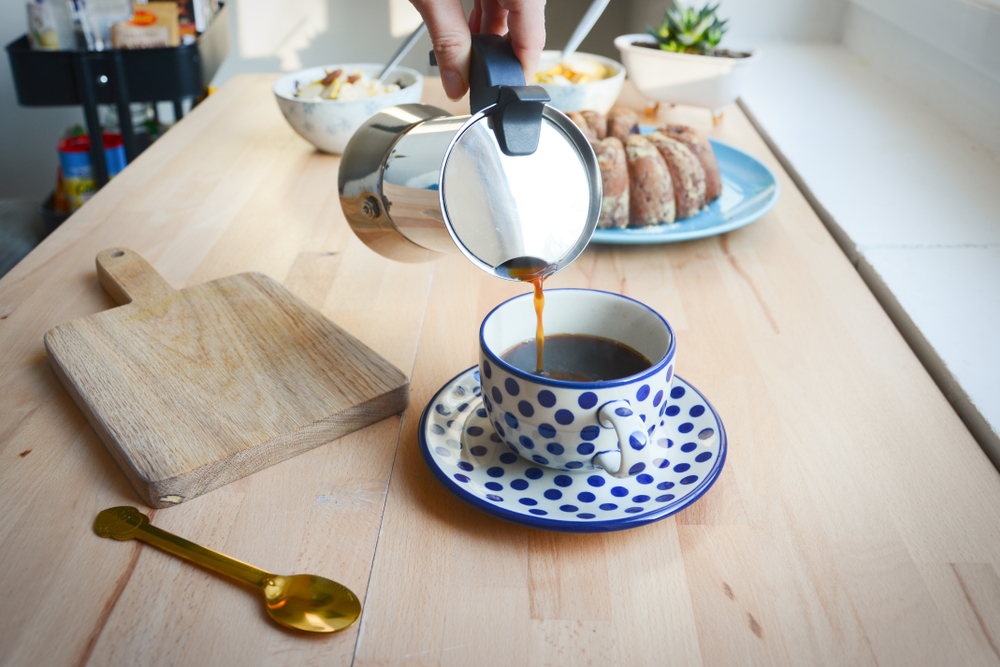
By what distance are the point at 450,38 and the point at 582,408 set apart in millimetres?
306

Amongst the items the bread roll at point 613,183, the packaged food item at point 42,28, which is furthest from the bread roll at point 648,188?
the packaged food item at point 42,28

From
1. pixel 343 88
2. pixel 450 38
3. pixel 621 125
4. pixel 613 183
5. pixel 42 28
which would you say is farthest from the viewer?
pixel 42 28

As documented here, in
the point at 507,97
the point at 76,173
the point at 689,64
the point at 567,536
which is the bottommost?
the point at 76,173

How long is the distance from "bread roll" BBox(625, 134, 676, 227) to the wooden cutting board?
16.6 inches

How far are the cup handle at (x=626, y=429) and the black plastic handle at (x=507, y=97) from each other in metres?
0.18

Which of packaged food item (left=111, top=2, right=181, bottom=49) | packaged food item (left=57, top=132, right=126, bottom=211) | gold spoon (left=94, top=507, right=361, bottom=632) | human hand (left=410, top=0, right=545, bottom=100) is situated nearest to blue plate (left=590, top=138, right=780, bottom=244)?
human hand (left=410, top=0, right=545, bottom=100)

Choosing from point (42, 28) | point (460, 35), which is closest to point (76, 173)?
point (42, 28)

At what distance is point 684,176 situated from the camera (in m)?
0.93

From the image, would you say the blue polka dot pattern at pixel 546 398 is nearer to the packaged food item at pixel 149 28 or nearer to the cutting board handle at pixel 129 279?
the cutting board handle at pixel 129 279

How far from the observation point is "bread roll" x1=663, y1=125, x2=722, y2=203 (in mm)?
957

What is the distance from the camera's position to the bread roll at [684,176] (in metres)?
0.93

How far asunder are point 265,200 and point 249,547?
665mm

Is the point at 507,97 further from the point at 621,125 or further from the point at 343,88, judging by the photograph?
the point at 343,88

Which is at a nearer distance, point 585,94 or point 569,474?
point 569,474
